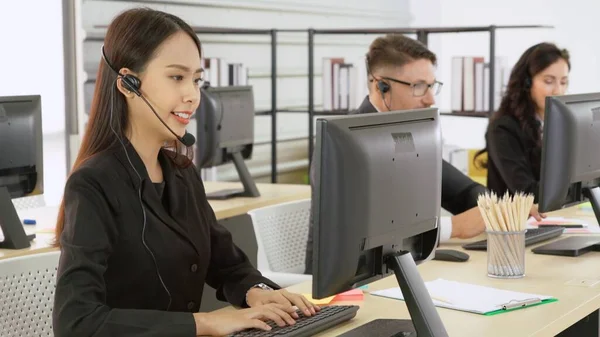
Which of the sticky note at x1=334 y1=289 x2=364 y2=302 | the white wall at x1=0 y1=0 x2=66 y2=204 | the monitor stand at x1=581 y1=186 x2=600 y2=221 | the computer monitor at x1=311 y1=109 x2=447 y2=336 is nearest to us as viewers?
the computer monitor at x1=311 y1=109 x2=447 y2=336

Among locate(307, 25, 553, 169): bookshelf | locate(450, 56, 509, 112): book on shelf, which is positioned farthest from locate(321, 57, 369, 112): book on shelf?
locate(450, 56, 509, 112): book on shelf

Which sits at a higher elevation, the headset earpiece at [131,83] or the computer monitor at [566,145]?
the headset earpiece at [131,83]

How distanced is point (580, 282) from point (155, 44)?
1214 mm

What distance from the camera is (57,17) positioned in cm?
465

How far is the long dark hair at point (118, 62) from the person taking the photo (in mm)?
1999

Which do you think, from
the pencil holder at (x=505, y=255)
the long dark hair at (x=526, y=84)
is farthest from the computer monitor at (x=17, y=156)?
the long dark hair at (x=526, y=84)

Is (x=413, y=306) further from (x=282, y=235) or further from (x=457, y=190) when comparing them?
(x=457, y=190)

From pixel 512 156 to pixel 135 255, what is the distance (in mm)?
2218

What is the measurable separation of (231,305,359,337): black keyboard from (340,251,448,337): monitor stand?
0.06 m

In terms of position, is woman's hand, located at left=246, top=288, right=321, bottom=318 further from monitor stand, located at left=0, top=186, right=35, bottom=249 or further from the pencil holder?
monitor stand, located at left=0, top=186, right=35, bottom=249

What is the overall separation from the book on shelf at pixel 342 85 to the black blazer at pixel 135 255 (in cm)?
337

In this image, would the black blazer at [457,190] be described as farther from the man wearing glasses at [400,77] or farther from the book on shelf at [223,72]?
the book on shelf at [223,72]

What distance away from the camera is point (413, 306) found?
1824mm

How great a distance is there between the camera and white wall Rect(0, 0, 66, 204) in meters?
4.46
